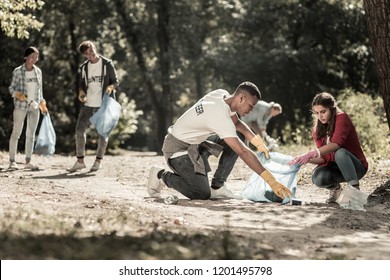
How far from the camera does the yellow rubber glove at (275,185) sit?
6898mm

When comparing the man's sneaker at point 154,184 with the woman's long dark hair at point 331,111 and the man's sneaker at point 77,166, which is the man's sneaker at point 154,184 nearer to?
the woman's long dark hair at point 331,111

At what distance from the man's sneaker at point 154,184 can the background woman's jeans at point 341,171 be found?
183 cm

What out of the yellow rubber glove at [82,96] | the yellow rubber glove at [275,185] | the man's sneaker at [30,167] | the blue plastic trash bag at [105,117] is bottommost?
the man's sneaker at [30,167]

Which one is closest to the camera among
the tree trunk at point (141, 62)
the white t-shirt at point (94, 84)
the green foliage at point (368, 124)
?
→ the white t-shirt at point (94, 84)

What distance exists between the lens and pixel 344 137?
24.1 ft

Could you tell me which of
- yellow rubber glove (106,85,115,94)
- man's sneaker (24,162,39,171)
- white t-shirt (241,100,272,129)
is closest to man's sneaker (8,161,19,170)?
man's sneaker (24,162,39,171)

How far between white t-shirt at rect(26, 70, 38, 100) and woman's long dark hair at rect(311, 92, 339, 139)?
5101 mm

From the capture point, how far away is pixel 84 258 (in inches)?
164

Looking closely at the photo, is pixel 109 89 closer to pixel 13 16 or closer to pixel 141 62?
pixel 13 16

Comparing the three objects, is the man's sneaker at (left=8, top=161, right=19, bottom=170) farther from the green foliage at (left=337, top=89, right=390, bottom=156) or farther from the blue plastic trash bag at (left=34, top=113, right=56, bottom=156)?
the green foliage at (left=337, top=89, right=390, bottom=156)

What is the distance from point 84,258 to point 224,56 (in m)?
28.1

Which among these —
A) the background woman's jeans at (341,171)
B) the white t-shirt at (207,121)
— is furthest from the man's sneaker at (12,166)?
the background woman's jeans at (341,171)

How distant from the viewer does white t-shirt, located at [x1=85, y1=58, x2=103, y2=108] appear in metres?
10.9

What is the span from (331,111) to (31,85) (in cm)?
537
